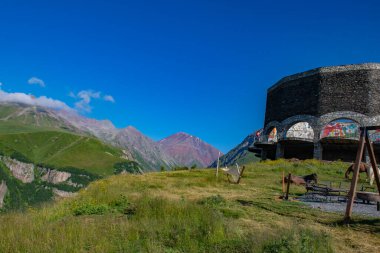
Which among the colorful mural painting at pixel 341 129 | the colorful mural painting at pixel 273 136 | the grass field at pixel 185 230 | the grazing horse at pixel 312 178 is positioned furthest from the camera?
the colorful mural painting at pixel 273 136

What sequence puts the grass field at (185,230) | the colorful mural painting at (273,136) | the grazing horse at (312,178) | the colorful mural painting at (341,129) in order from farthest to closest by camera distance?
the colorful mural painting at (273,136) < the colorful mural painting at (341,129) < the grazing horse at (312,178) < the grass field at (185,230)

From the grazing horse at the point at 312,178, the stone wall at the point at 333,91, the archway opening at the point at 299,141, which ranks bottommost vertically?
the grazing horse at the point at 312,178

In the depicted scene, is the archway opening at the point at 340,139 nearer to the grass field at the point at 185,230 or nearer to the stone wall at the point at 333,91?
the stone wall at the point at 333,91

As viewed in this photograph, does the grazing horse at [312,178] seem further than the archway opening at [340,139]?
No

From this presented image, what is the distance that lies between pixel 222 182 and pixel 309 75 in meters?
29.9

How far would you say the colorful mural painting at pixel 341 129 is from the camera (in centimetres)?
4069

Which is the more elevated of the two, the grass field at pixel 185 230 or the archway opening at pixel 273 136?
the archway opening at pixel 273 136

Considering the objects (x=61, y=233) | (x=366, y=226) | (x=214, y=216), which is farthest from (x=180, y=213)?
(x=366, y=226)

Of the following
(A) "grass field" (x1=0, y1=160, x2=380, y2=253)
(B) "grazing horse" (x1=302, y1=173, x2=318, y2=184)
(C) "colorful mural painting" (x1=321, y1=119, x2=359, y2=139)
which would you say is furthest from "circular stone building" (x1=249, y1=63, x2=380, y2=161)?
(A) "grass field" (x1=0, y1=160, x2=380, y2=253)

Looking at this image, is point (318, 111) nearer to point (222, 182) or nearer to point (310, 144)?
point (310, 144)

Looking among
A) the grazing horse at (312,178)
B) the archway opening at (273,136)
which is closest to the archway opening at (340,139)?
the archway opening at (273,136)

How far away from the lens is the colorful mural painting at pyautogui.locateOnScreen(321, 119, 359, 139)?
4069 centimetres

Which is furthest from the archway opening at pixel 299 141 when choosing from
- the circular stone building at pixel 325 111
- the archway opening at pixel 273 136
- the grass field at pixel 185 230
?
the grass field at pixel 185 230

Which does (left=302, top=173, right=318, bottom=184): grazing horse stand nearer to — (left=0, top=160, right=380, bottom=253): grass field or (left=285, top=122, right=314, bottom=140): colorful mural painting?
(left=0, top=160, right=380, bottom=253): grass field
